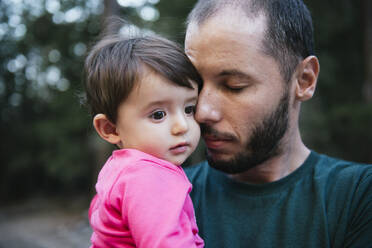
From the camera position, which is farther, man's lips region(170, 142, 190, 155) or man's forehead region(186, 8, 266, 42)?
man's forehead region(186, 8, 266, 42)

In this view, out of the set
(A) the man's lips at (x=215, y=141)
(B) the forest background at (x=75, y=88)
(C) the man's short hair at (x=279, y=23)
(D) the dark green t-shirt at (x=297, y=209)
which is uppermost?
(C) the man's short hair at (x=279, y=23)

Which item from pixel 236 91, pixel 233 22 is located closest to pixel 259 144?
pixel 236 91

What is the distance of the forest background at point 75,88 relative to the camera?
7.61 meters

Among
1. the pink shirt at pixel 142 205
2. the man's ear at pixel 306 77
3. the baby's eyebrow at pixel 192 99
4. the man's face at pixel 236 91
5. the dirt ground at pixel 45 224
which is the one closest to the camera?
the pink shirt at pixel 142 205

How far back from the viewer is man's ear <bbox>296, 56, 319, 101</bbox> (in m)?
1.95

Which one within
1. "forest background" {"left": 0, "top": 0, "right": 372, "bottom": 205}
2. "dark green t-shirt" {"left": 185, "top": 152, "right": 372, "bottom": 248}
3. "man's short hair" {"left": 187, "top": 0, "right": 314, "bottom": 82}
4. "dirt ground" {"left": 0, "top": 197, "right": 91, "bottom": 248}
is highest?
"man's short hair" {"left": 187, "top": 0, "right": 314, "bottom": 82}

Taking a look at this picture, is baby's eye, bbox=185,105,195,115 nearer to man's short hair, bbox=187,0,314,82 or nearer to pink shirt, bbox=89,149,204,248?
pink shirt, bbox=89,149,204,248

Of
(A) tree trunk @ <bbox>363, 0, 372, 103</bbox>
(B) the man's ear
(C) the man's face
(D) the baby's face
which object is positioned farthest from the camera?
(A) tree trunk @ <bbox>363, 0, 372, 103</bbox>

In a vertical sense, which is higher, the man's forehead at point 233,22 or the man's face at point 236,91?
the man's forehead at point 233,22

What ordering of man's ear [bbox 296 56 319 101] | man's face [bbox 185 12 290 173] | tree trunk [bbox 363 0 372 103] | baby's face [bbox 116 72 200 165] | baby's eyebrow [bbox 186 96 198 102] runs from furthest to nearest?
tree trunk [bbox 363 0 372 103] → man's ear [bbox 296 56 319 101] → man's face [bbox 185 12 290 173] → baby's eyebrow [bbox 186 96 198 102] → baby's face [bbox 116 72 200 165]

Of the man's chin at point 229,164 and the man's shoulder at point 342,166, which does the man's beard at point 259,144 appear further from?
the man's shoulder at point 342,166

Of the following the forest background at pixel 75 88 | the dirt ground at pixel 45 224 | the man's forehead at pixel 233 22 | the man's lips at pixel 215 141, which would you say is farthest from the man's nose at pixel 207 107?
the dirt ground at pixel 45 224

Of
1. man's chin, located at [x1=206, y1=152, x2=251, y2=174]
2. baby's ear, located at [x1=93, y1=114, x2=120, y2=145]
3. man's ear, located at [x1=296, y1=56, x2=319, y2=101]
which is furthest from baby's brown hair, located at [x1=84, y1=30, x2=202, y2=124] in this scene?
man's ear, located at [x1=296, y1=56, x2=319, y2=101]

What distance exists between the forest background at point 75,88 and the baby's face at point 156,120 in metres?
4.99
